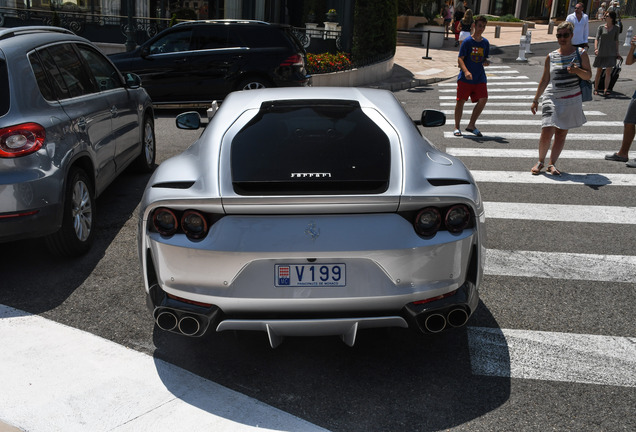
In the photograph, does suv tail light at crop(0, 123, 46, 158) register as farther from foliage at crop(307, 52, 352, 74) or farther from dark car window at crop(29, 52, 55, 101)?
foliage at crop(307, 52, 352, 74)

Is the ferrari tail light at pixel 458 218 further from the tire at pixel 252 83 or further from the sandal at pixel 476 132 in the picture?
the tire at pixel 252 83

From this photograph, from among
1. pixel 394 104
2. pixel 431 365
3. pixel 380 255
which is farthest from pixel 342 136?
pixel 431 365

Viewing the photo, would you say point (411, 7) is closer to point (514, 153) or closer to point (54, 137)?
point (514, 153)

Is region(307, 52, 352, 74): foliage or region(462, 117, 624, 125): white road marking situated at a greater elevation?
region(307, 52, 352, 74): foliage

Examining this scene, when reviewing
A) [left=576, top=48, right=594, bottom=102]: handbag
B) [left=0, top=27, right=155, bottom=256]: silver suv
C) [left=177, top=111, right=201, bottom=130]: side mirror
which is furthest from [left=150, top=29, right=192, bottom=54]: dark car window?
[left=177, top=111, right=201, bottom=130]: side mirror

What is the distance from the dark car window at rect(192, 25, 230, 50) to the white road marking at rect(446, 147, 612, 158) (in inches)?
215

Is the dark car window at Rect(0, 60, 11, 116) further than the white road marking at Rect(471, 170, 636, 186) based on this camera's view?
No

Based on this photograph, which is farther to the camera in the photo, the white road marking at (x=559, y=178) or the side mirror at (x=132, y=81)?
the white road marking at (x=559, y=178)

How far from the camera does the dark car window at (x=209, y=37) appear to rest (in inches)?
555

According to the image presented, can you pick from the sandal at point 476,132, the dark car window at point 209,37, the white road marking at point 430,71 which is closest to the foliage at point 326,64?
the white road marking at point 430,71

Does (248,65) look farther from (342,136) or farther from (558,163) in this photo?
(342,136)

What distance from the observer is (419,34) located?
32969 millimetres

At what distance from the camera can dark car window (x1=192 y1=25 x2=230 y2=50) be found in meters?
14.1

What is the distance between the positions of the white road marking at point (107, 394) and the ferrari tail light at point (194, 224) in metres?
0.85
